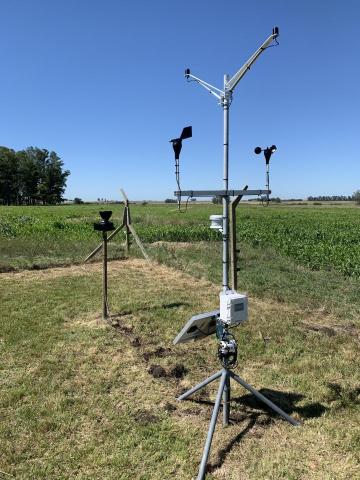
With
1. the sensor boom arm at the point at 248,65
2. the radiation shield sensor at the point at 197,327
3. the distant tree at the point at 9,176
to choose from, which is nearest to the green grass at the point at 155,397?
the radiation shield sensor at the point at 197,327

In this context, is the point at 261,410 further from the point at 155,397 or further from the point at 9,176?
the point at 9,176

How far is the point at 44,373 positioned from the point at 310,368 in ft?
11.3

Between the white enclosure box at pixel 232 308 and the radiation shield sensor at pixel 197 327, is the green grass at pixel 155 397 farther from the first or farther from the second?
the white enclosure box at pixel 232 308

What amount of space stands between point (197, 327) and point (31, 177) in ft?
336

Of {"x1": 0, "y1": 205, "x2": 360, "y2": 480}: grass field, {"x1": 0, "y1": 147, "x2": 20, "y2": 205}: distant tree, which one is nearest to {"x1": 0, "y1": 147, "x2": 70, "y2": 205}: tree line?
{"x1": 0, "y1": 147, "x2": 20, "y2": 205}: distant tree

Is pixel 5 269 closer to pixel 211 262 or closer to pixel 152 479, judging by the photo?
pixel 211 262

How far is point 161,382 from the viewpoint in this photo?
4.79 metres

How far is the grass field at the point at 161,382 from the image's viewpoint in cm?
341

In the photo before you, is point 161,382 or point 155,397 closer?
point 155,397

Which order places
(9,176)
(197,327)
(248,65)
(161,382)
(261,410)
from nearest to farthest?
(248,65), (197,327), (261,410), (161,382), (9,176)

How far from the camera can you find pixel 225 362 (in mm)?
3748

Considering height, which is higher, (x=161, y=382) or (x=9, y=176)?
(x=9, y=176)

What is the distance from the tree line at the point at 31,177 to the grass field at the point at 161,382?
3695 inches

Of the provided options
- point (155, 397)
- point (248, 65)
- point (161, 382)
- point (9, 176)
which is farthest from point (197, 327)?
point (9, 176)
